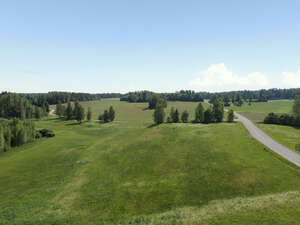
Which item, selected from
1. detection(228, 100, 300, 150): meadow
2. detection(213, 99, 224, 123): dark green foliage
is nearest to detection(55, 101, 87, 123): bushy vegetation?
detection(213, 99, 224, 123): dark green foliage

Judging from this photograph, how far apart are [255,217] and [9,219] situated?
29352 millimetres

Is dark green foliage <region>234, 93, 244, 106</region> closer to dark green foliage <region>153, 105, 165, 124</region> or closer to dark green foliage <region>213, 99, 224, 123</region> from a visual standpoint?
dark green foliage <region>213, 99, 224, 123</region>

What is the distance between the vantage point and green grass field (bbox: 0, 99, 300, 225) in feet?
60.2

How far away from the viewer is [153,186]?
25312mm

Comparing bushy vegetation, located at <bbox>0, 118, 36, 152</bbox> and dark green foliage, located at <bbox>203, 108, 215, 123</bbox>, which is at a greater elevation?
dark green foliage, located at <bbox>203, 108, 215, 123</bbox>

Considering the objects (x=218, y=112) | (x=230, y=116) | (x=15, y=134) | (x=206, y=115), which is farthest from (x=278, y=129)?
(x=15, y=134)

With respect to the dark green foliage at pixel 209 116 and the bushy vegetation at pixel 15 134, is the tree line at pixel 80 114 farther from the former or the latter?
the dark green foliage at pixel 209 116

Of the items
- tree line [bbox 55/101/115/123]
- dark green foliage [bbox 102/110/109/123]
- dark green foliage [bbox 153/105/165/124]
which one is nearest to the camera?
dark green foliage [bbox 153/105/165/124]

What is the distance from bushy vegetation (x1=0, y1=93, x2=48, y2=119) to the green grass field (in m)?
69.6

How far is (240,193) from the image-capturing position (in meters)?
22.1

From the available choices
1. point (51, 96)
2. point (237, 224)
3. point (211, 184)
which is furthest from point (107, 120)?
point (51, 96)

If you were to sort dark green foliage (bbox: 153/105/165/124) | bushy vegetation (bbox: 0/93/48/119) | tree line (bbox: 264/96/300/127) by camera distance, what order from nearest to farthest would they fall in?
1. tree line (bbox: 264/96/300/127)
2. dark green foliage (bbox: 153/105/165/124)
3. bushy vegetation (bbox: 0/93/48/119)

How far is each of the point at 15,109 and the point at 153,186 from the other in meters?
116

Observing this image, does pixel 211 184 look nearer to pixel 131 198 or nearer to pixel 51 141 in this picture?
pixel 131 198
